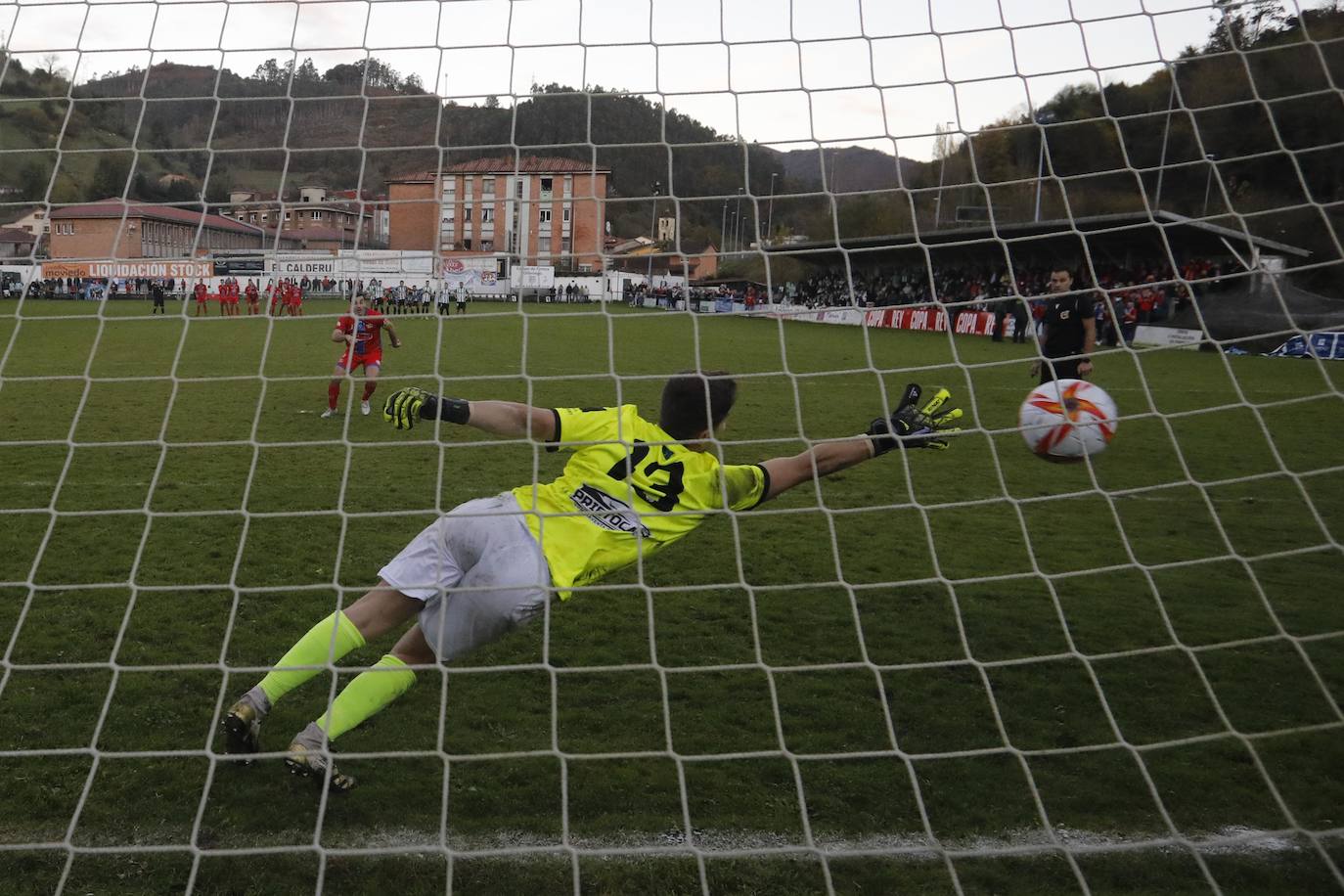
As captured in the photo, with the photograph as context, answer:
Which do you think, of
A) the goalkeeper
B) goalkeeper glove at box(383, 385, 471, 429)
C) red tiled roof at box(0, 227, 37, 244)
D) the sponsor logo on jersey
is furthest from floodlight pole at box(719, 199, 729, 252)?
red tiled roof at box(0, 227, 37, 244)

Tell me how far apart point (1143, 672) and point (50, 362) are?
15.9 metres

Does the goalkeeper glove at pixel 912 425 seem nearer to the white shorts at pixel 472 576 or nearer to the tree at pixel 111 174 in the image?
the white shorts at pixel 472 576

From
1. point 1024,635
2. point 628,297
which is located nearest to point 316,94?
point 1024,635

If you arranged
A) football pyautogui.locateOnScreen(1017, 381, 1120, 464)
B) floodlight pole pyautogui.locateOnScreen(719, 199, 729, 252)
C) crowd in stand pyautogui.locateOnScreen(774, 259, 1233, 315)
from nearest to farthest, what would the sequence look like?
football pyautogui.locateOnScreen(1017, 381, 1120, 464) → floodlight pole pyautogui.locateOnScreen(719, 199, 729, 252) → crowd in stand pyautogui.locateOnScreen(774, 259, 1233, 315)

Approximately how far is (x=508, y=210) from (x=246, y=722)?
2395mm

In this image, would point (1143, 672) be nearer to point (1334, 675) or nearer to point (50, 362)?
point (1334, 675)

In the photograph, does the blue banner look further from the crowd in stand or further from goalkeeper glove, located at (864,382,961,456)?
goalkeeper glove, located at (864,382,961,456)

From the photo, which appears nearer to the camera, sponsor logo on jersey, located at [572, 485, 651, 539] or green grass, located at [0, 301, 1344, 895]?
green grass, located at [0, 301, 1344, 895]

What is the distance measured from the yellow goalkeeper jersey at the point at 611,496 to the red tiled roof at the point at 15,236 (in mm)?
3161

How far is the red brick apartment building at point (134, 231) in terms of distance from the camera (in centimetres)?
445

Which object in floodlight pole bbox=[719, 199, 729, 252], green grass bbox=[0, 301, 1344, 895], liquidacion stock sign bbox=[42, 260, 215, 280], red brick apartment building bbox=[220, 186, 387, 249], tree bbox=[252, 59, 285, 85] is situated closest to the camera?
green grass bbox=[0, 301, 1344, 895]

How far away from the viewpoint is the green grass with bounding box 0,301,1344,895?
2.90m

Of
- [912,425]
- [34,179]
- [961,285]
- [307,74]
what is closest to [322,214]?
[307,74]

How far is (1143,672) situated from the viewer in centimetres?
414
